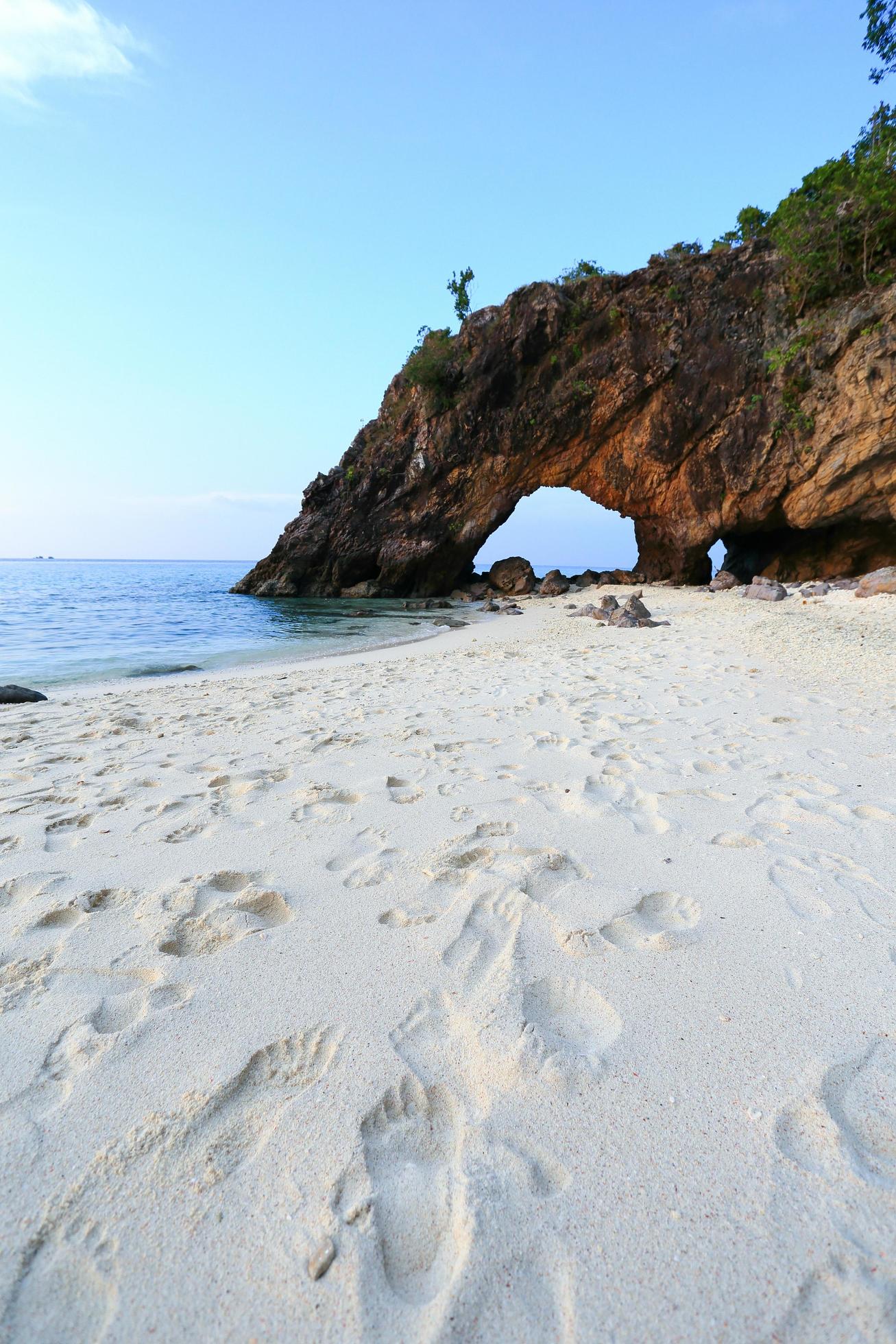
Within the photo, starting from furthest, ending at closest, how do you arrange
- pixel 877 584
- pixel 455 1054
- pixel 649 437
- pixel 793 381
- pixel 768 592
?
pixel 649 437 < pixel 793 381 < pixel 768 592 < pixel 877 584 < pixel 455 1054

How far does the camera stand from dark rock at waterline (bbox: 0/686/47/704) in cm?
692

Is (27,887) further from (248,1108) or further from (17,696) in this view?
(17,696)

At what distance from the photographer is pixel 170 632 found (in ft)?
48.0

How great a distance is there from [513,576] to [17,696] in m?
19.5

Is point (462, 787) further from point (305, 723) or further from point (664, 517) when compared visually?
point (664, 517)

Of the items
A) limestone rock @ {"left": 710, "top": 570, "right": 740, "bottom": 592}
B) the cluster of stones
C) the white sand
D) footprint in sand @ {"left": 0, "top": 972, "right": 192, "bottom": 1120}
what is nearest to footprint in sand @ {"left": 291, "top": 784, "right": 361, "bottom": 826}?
the white sand

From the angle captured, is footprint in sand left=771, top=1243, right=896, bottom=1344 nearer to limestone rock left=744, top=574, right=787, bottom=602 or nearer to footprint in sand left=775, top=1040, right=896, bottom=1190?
footprint in sand left=775, top=1040, right=896, bottom=1190

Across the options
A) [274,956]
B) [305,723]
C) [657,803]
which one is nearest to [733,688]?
[657,803]

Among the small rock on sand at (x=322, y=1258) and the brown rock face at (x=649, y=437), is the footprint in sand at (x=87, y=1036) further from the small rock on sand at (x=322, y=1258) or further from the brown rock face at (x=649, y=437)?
the brown rock face at (x=649, y=437)

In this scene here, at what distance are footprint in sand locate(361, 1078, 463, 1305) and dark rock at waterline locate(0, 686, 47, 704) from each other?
7208 millimetres

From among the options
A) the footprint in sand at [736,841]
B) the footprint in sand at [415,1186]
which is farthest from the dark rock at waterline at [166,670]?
the footprint in sand at [415,1186]

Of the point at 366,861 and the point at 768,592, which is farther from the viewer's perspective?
the point at 768,592

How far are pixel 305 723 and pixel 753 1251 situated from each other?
4.26m

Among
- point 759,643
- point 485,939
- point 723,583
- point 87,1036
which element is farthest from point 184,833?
point 723,583
